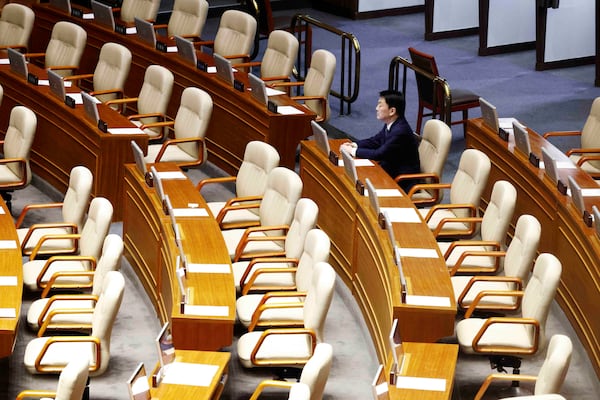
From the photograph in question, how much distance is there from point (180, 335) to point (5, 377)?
4.00 ft

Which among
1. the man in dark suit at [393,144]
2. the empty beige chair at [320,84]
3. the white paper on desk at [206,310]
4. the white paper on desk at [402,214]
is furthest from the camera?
the empty beige chair at [320,84]

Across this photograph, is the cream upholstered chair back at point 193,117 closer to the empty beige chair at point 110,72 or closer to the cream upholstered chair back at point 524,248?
the empty beige chair at point 110,72

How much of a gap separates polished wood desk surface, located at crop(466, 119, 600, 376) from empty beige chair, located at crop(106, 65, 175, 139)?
8.65 ft

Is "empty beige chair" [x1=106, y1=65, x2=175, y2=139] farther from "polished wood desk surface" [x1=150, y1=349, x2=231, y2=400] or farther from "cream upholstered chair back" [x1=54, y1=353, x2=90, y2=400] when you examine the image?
"cream upholstered chair back" [x1=54, y1=353, x2=90, y2=400]

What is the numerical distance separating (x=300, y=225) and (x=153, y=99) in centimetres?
301

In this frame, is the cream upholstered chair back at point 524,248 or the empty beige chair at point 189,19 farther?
the empty beige chair at point 189,19

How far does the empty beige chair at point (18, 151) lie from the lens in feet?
29.9

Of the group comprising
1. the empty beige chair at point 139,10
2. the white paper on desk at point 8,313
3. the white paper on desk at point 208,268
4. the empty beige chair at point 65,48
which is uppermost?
the empty beige chair at point 139,10

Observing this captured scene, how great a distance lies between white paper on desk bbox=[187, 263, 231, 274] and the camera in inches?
278

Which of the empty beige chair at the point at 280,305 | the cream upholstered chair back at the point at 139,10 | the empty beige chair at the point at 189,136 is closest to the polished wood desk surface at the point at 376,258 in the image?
the empty beige chair at the point at 280,305

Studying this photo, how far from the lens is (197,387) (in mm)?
5906

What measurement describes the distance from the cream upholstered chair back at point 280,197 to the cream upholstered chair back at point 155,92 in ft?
6.97

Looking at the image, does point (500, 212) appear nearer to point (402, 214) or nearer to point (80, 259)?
point (402, 214)

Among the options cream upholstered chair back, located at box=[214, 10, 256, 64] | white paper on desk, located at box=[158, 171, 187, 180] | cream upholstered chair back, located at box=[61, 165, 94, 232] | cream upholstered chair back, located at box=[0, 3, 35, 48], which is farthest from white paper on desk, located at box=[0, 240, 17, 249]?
cream upholstered chair back, located at box=[0, 3, 35, 48]
